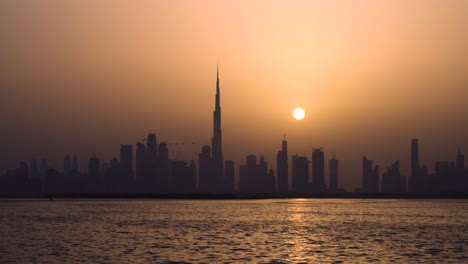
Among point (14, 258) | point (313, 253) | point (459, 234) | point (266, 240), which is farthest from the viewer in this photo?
point (459, 234)

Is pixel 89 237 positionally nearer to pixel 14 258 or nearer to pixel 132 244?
pixel 132 244

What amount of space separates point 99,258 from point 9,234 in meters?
33.4

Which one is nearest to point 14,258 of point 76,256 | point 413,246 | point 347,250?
point 76,256

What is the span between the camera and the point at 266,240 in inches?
3228

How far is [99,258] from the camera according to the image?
2440 inches

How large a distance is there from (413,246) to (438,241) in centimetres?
889

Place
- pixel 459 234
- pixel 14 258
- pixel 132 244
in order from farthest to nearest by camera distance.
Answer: pixel 459 234 → pixel 132 244 → pixel 14 258

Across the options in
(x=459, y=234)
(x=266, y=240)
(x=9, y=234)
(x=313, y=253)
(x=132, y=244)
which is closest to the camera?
(x=313, y=253)

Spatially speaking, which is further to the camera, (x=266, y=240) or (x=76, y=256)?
(x=266, y=240)

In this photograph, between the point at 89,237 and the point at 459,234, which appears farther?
the point at 459,234

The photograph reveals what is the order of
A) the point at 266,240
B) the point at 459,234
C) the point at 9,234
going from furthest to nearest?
the point at 459,234
the point at 9,234
the point at 266,240

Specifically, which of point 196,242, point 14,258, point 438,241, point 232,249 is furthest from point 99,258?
point 438,241

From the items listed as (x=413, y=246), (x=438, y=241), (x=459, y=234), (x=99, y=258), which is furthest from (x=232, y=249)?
(x=459, y=234)

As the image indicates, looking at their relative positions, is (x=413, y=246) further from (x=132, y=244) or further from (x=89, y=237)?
(x=89, y=237)
